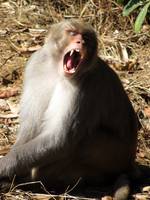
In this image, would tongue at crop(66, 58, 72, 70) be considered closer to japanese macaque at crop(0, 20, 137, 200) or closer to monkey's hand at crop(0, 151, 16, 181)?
japanese macaque at crop(0, 20, 137, 200)

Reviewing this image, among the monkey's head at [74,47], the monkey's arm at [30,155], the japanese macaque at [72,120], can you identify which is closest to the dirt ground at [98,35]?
the japanese macaque at [72,120]

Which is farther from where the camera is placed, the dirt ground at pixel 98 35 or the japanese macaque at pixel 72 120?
the dirt ground at pixel 98 35

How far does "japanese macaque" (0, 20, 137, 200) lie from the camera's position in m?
5.49

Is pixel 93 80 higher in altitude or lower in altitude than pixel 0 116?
higher

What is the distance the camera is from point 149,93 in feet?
25.2

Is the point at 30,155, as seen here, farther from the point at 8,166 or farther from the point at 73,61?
the point at 73,61

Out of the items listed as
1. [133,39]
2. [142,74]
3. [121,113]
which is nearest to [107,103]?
[121,113]

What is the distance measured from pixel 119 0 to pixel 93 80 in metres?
3.54

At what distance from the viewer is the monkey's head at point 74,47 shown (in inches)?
215

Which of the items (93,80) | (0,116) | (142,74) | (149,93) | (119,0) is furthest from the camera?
(119,0)

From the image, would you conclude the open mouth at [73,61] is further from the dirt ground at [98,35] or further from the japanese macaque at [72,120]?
the dirt ground at [98,35]

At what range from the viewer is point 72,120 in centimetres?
549

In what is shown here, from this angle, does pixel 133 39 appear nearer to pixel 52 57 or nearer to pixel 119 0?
pixel 119 0

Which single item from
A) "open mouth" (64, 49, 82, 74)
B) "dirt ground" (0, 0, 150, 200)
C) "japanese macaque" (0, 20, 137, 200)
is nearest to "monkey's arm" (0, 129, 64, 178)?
"japanese macaque" (0, 20, 137, 200)
